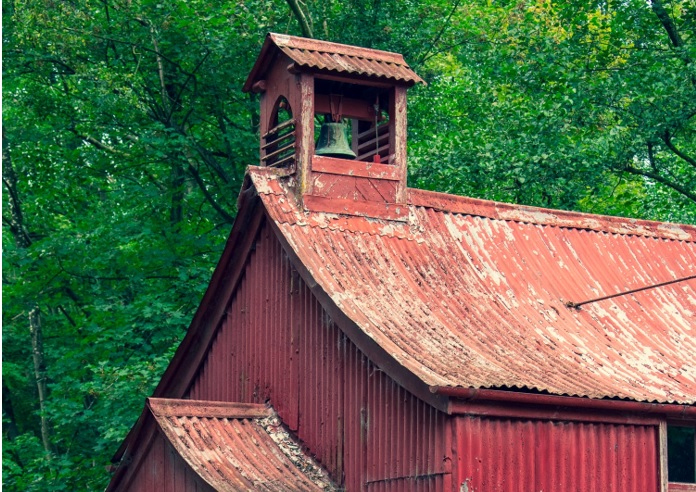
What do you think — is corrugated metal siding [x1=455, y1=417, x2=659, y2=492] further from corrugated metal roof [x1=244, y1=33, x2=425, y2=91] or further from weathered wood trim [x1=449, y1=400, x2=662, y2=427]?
corrugated metal roof [x1=244, y1=33, x2=425, y2=91]

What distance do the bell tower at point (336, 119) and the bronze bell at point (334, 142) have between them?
0.05 feet

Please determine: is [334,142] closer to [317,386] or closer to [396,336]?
[317,386]

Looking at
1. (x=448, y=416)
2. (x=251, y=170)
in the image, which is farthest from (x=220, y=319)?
(x=448, y=416)

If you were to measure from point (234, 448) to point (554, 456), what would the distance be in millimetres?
4195

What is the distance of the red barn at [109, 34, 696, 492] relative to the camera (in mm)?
15172

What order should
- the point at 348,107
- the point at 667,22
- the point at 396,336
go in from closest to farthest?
the point at 396,336
the point at 348,107
the point at 667,22

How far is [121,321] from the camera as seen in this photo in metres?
31.7

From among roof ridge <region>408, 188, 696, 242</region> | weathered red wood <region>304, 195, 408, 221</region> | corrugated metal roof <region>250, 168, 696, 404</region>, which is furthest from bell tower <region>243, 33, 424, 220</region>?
roof ridge <region>408, 188, 696, 242</region>

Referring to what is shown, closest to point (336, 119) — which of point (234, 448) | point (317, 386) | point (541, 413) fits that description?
point (317, 386)

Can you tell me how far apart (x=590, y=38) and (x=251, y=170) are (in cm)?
1615

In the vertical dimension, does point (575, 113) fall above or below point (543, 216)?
above

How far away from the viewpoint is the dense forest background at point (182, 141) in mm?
29875

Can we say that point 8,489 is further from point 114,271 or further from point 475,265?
point 475,265

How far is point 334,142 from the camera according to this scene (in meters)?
19.5
